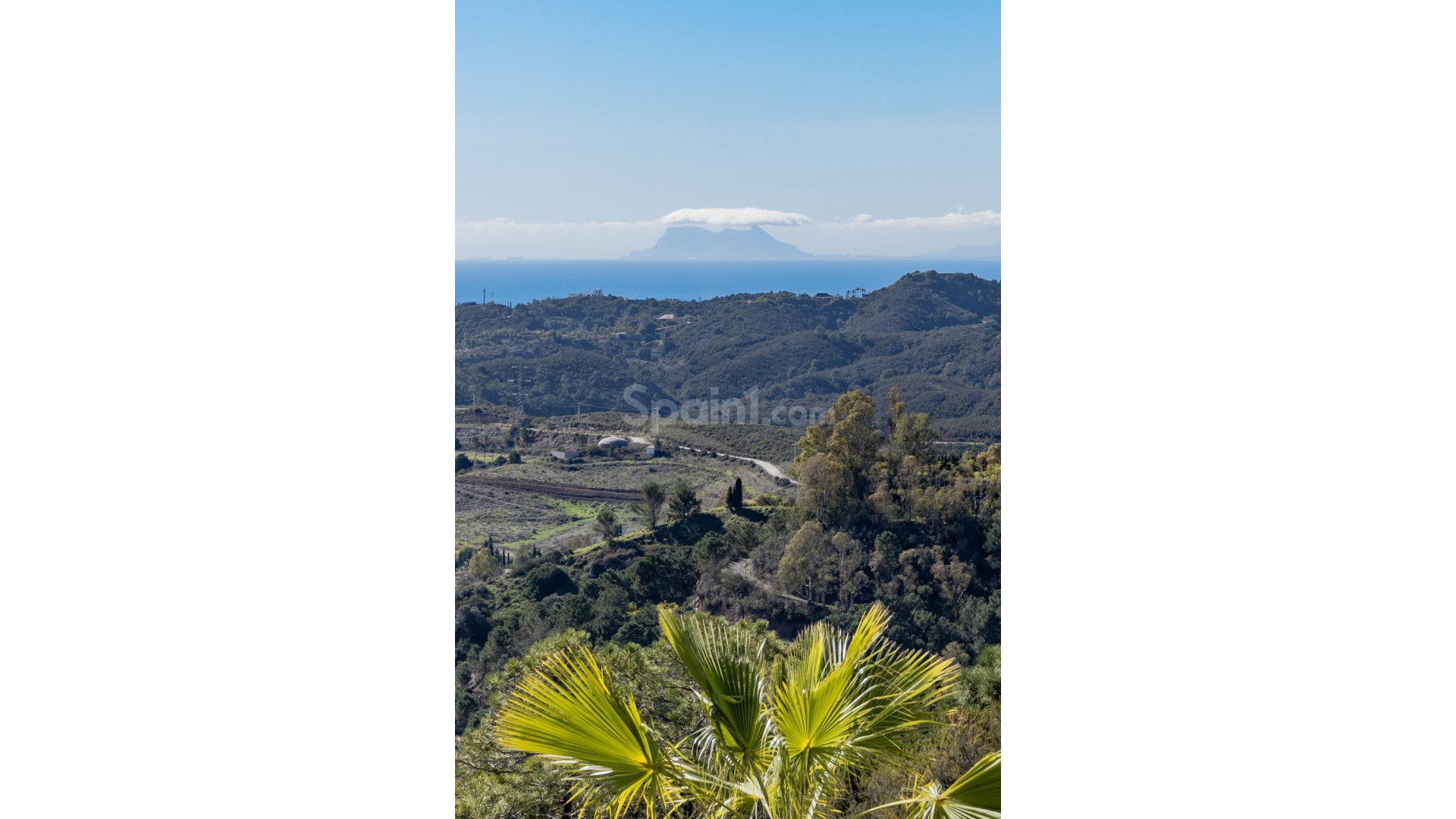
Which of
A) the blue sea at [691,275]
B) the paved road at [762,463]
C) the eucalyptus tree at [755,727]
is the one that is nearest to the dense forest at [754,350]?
the blue sea at [691,275]

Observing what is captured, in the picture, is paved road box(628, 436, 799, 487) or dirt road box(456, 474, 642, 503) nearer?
paved road box(628, 436, 799, 487)

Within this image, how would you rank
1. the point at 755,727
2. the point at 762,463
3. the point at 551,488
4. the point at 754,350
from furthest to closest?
1. the point at 551,488
2. the point at 754,350
3. the point at 762,463
4. the point at 755,727

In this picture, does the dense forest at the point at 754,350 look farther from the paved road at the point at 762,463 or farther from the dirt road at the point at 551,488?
the dirt road at the point at 551,488

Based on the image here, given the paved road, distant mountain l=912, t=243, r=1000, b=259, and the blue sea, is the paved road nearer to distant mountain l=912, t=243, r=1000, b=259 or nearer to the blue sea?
the blue sea

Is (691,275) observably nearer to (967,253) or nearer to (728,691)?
(967,253)

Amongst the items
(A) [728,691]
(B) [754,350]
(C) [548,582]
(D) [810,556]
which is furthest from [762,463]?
(A) [728,691]

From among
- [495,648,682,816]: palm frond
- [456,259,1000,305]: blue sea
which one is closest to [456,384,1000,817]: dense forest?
[456,259,1000,305]: blue sea
